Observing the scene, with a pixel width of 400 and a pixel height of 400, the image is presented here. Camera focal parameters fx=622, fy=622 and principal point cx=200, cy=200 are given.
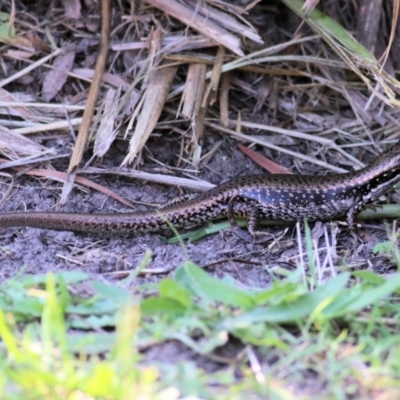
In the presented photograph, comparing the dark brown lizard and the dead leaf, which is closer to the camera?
the dark brown lizard

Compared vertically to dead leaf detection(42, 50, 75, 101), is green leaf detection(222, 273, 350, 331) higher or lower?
higher

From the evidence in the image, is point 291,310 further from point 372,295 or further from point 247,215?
point 247,215

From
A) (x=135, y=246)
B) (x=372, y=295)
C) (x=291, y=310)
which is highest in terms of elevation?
(x=372, y=295)

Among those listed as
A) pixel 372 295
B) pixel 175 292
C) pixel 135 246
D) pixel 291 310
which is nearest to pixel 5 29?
pixel 135 246

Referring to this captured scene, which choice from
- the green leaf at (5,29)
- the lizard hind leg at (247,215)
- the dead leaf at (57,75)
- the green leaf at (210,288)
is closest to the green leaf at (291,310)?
the green leaf at (210,288)

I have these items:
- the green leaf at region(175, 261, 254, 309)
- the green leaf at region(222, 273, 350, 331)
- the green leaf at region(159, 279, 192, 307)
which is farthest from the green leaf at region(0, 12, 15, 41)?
the green leaf at region(222, 273, 350, 331)

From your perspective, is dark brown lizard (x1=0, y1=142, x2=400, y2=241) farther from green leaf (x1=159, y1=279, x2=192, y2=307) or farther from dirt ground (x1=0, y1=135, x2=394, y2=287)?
green leaf (x1=159, y1=279, x2=192, y2=307)

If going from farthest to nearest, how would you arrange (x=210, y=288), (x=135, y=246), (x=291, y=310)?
1. (x=135, y=246)
2. (x=210, y=288)
3. (x=291, y=310)

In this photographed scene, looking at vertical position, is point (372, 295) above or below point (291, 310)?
above

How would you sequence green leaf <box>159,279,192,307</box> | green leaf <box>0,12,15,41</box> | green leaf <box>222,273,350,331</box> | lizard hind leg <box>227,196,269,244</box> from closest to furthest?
green leaf <box>222,273,350,331</box> < green leaf <box>159,279,192,307</box> < lizard hind leg <box>227,196,269,244</box> < green leaf <box>0,12,15,41</box>

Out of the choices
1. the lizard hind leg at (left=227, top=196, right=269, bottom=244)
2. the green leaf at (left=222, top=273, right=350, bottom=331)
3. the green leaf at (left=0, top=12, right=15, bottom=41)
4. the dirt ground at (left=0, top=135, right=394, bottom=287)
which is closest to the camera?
the green leaf at (left=222, top=273, right=350, bottom=331)
